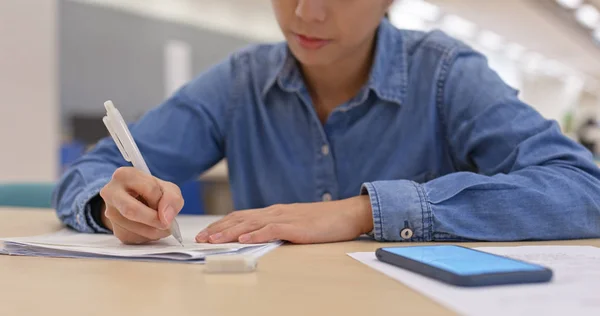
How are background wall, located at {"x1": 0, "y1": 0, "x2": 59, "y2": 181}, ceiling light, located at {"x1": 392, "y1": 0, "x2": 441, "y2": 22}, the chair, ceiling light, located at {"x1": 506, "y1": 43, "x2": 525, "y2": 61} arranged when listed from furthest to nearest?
ceiling light, located at {"x1": 506, "y1": 43, "x2": 525, "y2": 61}
ceiling light, located at {"x1": 392, "y1": 0, "x2": 441, "y2": 22}
background wall, located at {"x1": 0, "y1": 0, "x2": 59, "y2": 181}
the chair

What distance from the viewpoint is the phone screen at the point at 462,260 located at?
550 mm

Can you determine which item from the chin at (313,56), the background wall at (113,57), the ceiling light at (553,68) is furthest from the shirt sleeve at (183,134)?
the ceiling light at (553,68)

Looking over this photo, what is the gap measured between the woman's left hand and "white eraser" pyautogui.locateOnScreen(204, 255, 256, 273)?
166mm

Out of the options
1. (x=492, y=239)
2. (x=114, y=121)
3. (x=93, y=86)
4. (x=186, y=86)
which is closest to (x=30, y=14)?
(x=186, y=86)

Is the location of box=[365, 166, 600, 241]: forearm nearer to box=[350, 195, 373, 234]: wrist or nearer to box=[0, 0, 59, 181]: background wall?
box=[350, 195, 373, 234]: wrist

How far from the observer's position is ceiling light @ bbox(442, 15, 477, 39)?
265 inches

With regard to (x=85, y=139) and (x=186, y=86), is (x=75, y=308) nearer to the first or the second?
(x=186, y=86)

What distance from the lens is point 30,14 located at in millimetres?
2955

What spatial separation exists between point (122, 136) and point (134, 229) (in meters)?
→ 0.12

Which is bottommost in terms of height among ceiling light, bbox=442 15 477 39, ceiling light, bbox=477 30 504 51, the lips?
the lips

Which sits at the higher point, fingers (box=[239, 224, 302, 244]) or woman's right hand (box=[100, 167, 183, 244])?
woman's right hand (box=[100, 167, 183, 244])

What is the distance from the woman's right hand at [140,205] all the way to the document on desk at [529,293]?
272 mm

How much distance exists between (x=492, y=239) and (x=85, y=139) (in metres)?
6.49

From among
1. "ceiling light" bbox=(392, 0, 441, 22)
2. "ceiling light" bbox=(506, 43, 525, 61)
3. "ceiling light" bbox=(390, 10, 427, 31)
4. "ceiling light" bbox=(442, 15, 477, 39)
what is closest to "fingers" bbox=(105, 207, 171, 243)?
"ceiling light" bbox=(392, 0, 441, 22)
